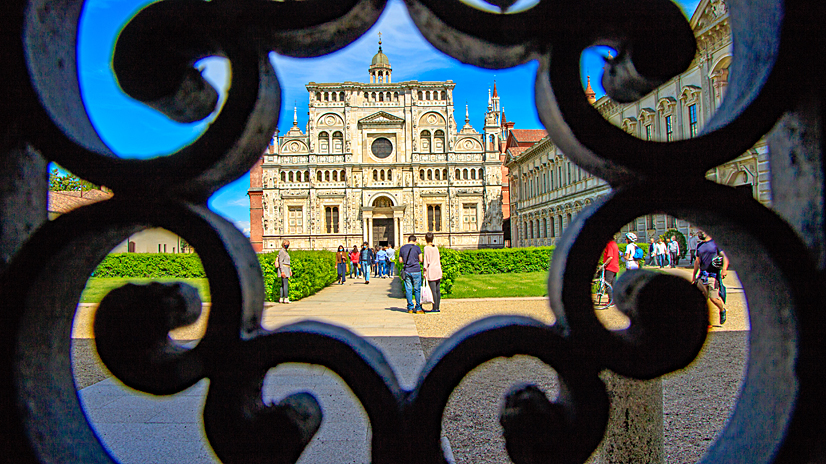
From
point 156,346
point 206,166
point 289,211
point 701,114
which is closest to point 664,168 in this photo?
point 206,166

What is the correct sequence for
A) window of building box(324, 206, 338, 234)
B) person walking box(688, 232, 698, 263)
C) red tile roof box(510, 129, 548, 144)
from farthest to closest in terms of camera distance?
red tile roof box(510, 129, 548, 144), window of building box(324, 206, 338, 234), person walking box(688, 232, 698, 263)

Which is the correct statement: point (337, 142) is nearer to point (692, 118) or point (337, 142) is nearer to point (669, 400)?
point (692, 118)

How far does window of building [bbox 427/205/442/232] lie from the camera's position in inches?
1561

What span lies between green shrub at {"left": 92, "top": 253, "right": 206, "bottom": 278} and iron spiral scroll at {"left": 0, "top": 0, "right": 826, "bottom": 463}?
75.6 ft

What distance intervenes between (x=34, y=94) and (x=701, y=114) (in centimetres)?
2138

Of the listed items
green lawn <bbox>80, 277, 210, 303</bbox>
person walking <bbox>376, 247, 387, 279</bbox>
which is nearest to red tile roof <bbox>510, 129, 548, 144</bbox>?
person walking <bbox>376, 247, 387, 279</bbox>

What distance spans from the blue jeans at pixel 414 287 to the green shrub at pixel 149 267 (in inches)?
627

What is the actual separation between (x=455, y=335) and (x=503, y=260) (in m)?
20.3

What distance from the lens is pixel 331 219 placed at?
3950cm

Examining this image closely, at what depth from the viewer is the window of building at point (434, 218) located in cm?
3966

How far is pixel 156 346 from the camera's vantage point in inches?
27.2

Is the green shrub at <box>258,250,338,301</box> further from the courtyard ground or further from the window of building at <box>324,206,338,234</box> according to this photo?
the window of building at <box>324,206,338,234</box>

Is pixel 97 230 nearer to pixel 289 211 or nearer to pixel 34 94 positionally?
pixel 34 94

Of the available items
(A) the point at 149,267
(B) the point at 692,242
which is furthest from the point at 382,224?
(B) the point at 692,242
